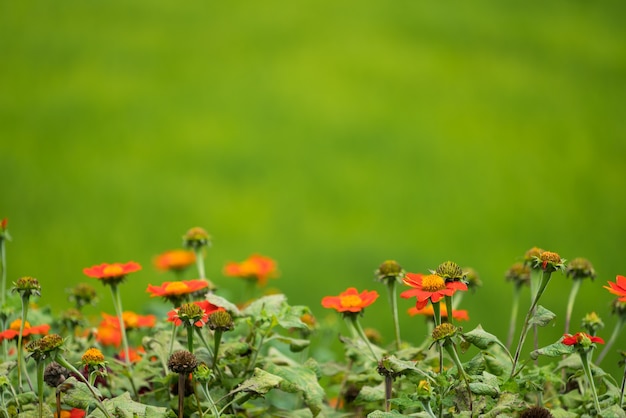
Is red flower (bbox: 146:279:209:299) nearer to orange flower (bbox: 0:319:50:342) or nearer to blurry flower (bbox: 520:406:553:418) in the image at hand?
orange flower (bbox: 0:319:50:342)

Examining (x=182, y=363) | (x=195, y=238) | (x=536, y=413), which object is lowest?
(x=536, y=413)

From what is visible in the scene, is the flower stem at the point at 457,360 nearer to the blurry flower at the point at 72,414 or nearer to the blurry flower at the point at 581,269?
the blurry flower at the point at 581,269

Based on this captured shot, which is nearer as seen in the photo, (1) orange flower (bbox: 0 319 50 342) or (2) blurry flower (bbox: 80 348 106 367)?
(2) blurry flower (bbox: 80 348 106 367)

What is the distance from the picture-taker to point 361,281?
10.4 feet

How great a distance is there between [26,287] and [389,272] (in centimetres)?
54

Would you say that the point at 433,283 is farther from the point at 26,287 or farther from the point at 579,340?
the point at 26,287

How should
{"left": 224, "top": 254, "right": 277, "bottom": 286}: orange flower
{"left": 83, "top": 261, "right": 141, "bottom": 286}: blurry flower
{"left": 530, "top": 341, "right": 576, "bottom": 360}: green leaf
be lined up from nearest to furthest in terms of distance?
1. {"left": 530, "top": 341, "right": 576, "bottom": 360}: green leaf
2. {"left": 83, "top": 261, "right": 141, "bottom": 286}: blurry flower
3. {"left": 224, "top": 254, "right": 277, "bottom": 286}: orange flower

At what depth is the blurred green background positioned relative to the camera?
3352mm

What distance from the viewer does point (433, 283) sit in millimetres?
1038

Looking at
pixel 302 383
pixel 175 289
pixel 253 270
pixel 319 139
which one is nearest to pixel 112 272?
pixel 175 289

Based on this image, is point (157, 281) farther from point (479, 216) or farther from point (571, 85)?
point (571, 85)

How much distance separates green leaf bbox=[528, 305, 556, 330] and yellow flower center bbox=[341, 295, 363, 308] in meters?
0.25

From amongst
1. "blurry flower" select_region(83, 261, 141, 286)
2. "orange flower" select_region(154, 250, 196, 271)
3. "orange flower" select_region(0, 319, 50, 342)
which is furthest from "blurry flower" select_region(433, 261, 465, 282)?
"orange flower" select_region(154, 250, 196, 271)

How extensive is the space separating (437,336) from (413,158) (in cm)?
281
